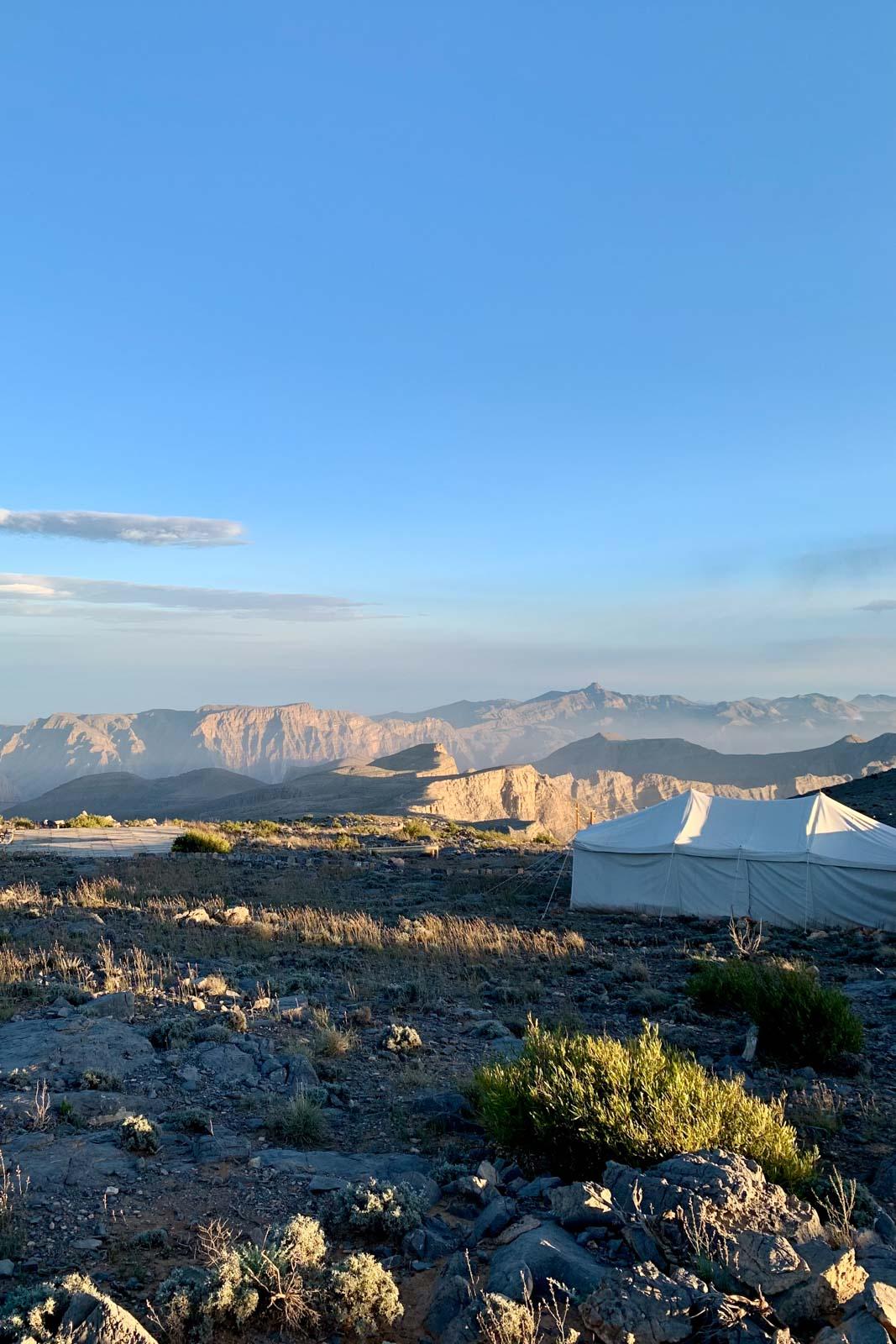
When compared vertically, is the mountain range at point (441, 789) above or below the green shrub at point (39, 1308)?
below

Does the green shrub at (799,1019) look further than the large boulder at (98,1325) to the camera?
Yes

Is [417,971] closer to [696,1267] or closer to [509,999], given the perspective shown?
[509,999]

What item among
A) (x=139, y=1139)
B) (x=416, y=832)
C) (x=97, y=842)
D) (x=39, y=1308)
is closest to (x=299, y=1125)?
(x=139, y=1139)

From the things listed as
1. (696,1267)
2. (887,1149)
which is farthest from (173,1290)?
(887,1149)

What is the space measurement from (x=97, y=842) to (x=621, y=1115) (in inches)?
1203

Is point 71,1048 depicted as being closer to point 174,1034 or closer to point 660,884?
point 174,1034

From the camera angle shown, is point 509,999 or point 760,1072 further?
point 509,999

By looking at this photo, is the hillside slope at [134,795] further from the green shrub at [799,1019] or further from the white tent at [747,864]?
the green shrub at [799,1019]

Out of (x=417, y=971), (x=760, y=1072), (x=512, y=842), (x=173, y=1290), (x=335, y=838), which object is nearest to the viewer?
(x=173, y=1290)

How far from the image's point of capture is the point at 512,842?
39312mm

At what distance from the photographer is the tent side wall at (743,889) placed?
20047 mm

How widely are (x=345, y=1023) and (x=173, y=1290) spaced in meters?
5.97

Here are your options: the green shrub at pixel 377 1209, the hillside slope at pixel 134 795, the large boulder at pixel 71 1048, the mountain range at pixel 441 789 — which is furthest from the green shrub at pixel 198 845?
the hillside slope at pixel 134 795

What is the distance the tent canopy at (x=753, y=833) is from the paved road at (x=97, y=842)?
16.0 meters
